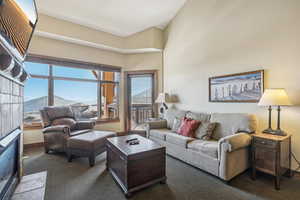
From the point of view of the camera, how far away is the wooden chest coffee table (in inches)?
73.9

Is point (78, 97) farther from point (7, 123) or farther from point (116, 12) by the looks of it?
point (7, 123)

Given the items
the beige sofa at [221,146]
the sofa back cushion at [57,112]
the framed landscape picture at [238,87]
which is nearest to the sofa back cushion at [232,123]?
the beige sofa at [221,146]

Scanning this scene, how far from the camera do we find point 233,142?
81.1 inches

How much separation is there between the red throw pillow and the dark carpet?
0.60 metres

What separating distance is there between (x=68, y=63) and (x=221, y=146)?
4111 mm

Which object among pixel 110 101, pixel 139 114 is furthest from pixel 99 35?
pixel 139 114

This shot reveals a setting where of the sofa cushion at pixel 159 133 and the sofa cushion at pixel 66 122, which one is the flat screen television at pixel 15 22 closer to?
the sofa cushion at pixel 66 122

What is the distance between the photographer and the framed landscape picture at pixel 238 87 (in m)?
2.64

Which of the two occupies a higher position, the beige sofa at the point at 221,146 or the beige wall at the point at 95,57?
the beige wall at the point at 95,57

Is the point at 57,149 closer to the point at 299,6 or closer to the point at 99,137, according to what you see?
the point at 99,137

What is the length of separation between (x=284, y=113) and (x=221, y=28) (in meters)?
1.98

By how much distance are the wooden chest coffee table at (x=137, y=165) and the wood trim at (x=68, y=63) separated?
2.95 meters

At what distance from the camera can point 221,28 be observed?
10.3ft

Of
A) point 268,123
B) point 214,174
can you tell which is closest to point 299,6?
point 268,123
